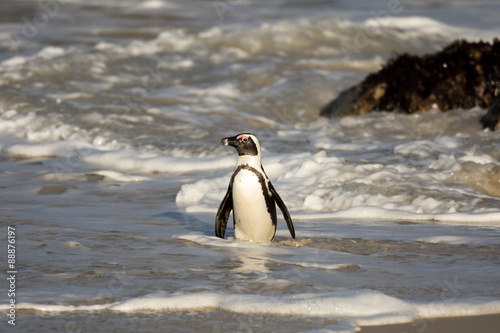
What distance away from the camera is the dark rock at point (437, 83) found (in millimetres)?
11461

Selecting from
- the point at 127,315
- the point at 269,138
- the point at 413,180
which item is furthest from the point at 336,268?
the point at 269,138

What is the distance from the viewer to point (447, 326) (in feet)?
11.8

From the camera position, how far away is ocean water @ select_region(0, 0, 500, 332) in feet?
12.7

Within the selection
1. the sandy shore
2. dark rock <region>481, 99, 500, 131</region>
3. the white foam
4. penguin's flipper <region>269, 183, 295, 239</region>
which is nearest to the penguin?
penguin's flipper <region>269, 183, 295, 239</region>

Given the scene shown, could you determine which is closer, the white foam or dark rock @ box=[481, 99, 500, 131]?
the white foam

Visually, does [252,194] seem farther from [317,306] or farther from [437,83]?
[437,83]

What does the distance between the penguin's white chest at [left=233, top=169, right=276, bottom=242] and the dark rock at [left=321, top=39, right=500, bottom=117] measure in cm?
669

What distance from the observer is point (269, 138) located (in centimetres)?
1083
